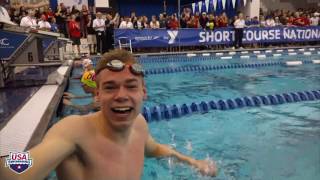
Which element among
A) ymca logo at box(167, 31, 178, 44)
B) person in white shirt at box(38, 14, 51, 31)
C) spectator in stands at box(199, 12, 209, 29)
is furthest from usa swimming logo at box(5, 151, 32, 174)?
spectator in stands at box(199, 12, 209, 29)

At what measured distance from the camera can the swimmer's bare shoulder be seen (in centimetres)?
138

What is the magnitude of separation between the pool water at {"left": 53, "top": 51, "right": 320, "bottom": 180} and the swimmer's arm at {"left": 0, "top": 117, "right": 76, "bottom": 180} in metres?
1.20

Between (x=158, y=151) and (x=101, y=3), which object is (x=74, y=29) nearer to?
(x=101, y=3)

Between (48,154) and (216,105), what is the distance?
4976mm

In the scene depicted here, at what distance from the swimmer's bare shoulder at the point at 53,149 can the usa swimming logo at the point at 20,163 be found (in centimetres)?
1

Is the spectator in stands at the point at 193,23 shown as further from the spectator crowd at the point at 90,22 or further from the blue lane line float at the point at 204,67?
the blue lane line float at the point at 204,67

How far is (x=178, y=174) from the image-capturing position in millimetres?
3787

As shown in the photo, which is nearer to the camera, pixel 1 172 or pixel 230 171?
pixel 1 172

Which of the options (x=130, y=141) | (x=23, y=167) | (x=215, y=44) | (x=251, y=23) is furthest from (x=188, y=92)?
(x=251, y=23)

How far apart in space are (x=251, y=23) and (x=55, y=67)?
10.3 meters

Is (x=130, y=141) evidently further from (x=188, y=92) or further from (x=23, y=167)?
(x=188, y=92)

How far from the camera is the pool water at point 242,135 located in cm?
388

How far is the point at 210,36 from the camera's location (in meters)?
15.9

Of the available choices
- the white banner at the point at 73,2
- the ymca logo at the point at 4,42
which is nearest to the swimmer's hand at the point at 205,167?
the ymca logo at the point at 4,42
